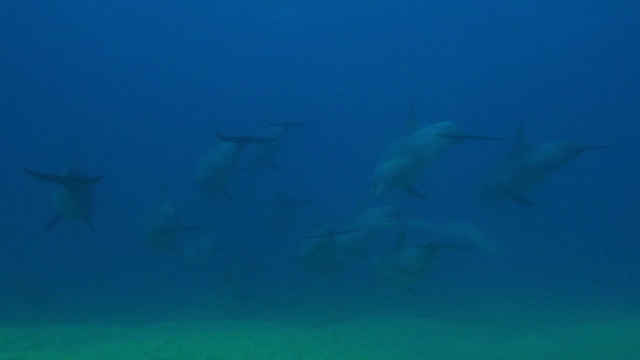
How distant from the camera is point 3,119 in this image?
46.7 meters

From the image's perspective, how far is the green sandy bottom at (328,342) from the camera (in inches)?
267

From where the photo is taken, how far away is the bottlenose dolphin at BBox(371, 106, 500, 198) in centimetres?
627

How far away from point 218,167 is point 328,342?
3088 millimetres

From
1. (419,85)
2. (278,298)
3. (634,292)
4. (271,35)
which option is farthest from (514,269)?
(419,85)

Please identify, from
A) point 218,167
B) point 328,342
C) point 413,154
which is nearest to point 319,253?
point 328,342

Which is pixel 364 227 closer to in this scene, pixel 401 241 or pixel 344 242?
pixel 344 242

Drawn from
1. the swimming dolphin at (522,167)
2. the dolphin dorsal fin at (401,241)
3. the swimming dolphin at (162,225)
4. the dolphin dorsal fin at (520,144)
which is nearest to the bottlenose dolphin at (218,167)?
the swimming dolphin at (162,225)

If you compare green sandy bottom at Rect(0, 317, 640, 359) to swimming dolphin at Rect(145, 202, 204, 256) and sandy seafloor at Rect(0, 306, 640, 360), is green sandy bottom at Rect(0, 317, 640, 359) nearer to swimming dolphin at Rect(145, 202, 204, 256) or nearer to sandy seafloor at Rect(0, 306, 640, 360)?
sandy seafloor at Rect(0, 306, 640, 360)

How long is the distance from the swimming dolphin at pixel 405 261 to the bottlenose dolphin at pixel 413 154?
789 millimetres

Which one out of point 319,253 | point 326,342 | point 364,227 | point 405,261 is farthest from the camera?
point 319,253

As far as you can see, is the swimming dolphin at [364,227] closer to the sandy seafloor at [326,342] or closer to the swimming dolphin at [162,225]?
the sandy seafloor at [326,342]

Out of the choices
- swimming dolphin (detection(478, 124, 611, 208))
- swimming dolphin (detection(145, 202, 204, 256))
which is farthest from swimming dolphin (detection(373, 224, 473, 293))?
swimming dolphin (detection(145, 202, 204, 256))

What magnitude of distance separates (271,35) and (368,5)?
9.76 m

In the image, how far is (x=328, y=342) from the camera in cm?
747
